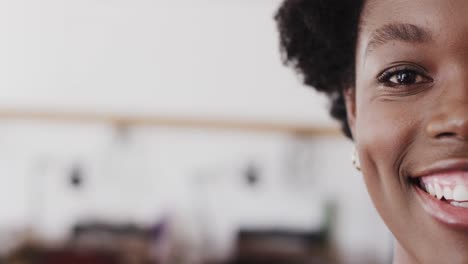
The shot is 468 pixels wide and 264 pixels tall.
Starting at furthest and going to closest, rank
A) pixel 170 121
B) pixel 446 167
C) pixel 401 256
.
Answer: pixel 170 121 → pixel 401 256 → pixel 446 167

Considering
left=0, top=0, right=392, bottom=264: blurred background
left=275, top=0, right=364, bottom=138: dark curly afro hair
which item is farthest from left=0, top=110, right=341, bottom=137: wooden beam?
left=275, top=0, right=364, bottom=138: dark curly afro hair

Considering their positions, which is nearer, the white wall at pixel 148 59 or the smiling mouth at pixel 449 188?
the smiling mouth at pixel 449 188

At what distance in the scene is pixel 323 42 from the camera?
778 millimetres

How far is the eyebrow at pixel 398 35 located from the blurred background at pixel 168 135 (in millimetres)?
1552

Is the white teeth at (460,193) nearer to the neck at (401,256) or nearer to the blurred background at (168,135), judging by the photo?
the neck at (401,256)

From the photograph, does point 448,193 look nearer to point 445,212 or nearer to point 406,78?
point 445,212

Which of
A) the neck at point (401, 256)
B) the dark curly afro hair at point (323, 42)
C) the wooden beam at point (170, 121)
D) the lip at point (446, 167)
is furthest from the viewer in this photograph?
the wooden beam at point (170, 121)

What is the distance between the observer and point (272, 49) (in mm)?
2236

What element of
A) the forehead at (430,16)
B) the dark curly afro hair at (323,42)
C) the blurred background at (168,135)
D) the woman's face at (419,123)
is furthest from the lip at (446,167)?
the blurred background at (168,135)

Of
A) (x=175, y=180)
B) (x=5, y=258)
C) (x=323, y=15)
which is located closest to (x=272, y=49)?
(x=175, y=180)

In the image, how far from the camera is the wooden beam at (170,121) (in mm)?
2146

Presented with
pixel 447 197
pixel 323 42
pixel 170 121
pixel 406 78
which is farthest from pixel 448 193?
pixel 170 121

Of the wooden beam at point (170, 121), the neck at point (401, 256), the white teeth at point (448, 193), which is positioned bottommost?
the neck at point (401, 256)

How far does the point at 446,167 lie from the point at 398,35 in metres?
0.14
